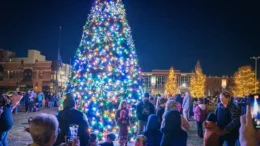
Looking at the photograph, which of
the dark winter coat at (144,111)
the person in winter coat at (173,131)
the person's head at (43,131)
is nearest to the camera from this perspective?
the person's head at (43,131)

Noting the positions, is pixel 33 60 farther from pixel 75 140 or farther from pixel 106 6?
pixel 75 140

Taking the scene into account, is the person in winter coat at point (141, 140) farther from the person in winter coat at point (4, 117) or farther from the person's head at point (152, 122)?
the person in winter coat at point (4, 117)

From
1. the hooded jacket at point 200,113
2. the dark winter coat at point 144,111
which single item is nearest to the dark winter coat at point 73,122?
the dark winter coat at point 144,111

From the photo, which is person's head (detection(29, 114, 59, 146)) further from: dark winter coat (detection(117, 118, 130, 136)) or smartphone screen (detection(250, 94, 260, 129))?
dark winter coat (detection(117, 118, 130, 136))

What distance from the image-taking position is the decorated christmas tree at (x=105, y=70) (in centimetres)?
1159

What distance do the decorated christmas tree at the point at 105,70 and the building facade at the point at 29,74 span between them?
51.0 meters

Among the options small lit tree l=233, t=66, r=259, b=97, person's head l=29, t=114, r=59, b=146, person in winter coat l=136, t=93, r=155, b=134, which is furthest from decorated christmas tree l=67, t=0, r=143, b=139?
small lit tree l=233, t=66, r=259, b=97

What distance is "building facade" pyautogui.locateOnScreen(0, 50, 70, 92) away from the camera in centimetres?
6285

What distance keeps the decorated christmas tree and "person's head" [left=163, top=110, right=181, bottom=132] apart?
5797 millimetres

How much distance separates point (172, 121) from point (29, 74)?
6310 cm

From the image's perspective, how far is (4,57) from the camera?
70375 millimetres

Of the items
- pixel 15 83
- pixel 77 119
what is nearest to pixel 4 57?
pixel 15 83

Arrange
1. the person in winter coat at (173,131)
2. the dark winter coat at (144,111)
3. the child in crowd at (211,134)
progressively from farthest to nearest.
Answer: the dark winter coat at (144,111) → the person in winter coat at (173,131) → the child in crowd at (211,134)

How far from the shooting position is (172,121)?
583 centimetres
